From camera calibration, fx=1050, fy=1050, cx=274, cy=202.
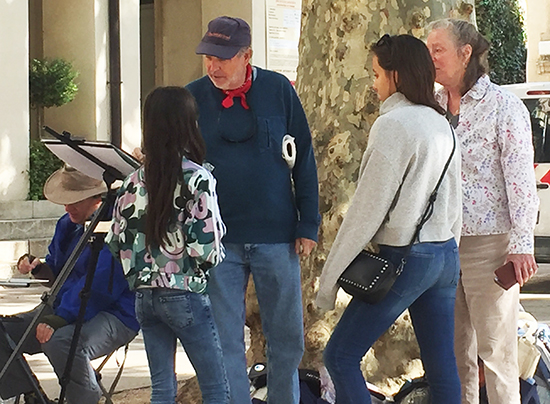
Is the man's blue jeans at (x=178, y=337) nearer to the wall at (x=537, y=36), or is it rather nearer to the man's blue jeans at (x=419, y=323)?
the man's blue jeans at (x=419, y=323)

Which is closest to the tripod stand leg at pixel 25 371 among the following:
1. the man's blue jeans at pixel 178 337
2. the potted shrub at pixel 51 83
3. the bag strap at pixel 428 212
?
the man's blue jeans at pixel 178 337

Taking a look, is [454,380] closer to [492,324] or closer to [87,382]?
[492,324]

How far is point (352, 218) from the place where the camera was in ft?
12.7

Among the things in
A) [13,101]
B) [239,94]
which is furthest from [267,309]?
[13,101]

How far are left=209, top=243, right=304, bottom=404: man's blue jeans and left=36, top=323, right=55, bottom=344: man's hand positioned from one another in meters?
0.98

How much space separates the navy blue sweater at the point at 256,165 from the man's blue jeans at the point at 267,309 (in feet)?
0.25

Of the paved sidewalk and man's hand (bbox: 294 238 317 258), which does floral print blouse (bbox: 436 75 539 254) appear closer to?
man's hand (bbox: 294 238 317 258)

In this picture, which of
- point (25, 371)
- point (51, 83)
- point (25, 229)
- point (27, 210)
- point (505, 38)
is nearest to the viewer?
point (25, 371)

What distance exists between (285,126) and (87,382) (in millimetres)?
1532

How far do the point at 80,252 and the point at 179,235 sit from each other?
2.50 ft

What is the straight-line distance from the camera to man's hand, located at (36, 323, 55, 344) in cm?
481

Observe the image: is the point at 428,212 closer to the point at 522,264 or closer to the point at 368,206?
the point at 368,206

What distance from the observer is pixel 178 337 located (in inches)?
158

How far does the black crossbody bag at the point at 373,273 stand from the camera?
381 centimetres
